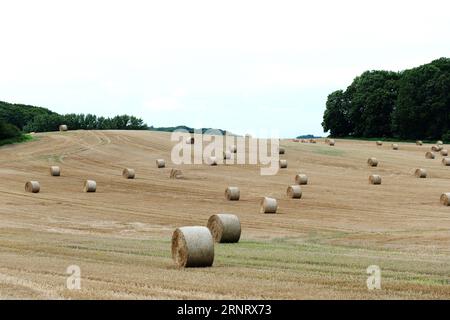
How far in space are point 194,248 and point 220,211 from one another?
15266 mm

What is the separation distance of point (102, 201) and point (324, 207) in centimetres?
970

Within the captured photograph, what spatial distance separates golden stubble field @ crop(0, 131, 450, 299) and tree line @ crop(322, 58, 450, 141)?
35.3 meters

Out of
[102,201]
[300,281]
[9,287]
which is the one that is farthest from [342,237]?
[102,201]

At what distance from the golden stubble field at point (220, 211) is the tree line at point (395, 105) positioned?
35.3 meters

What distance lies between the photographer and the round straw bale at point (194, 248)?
52.2ft

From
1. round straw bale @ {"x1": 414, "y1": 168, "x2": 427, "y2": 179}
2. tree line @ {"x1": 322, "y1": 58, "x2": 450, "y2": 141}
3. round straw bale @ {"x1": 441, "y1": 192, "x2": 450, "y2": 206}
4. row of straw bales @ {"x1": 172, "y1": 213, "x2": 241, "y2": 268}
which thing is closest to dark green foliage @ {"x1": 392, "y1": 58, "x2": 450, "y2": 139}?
tree line @ {"x1": 322, "y1": 58, "x2": 450, "y2": 141}

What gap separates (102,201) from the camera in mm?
34562

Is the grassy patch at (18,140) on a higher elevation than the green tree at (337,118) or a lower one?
lower

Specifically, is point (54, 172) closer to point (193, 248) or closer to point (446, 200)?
point (446, 200)

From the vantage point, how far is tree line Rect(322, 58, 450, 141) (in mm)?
93062

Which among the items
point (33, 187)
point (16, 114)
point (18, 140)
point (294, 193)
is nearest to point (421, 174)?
point (294, 193)

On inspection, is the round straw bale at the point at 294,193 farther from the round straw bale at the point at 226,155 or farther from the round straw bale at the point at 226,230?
the round straw bale at the point at 226,155

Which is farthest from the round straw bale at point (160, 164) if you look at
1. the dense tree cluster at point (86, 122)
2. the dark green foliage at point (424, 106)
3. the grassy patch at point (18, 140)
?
the dense tree cluster at point (86, 122)
